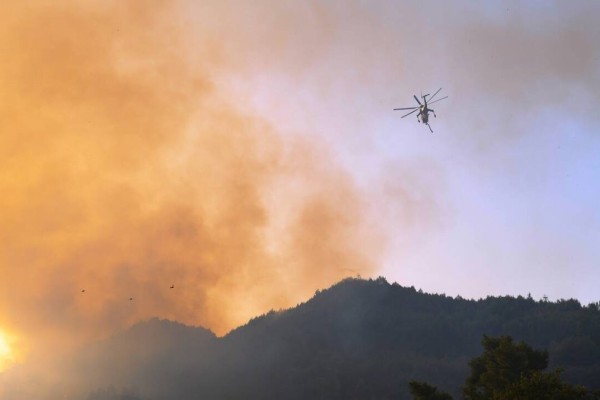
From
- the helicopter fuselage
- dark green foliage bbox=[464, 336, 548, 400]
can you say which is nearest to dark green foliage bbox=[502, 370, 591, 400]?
dark green foliage bbox=[464, 336, 548, 400]

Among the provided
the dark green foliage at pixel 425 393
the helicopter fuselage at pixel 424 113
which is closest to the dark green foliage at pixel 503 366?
the dark green foliage at pixel 425 393

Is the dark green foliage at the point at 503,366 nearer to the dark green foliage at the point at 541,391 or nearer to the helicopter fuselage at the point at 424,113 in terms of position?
the dark green foliage at the point at 541,391

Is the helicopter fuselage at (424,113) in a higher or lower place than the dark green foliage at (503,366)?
higher

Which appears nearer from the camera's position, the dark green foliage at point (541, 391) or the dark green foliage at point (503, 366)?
the dark green foliage at point (541, 391)

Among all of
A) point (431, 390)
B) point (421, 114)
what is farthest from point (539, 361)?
point (421, 114)

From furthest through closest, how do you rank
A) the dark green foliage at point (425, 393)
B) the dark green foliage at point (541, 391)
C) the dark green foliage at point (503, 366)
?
the dark green foliage at point (503, 366)
the dark green foliage at point (425, 393)
the dark green foliage at point (541, 391)

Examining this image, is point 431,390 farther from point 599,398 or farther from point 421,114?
point 421,114

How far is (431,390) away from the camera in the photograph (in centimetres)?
8456

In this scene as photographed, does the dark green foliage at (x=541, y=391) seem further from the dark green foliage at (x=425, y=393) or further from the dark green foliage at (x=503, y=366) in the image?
the dark green foliage at (x=503, y=366)

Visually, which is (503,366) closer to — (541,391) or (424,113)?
(541,391)

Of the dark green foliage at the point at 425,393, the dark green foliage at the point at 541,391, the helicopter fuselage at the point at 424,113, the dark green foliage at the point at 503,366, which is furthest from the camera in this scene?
the dark green foliage at the point at 503,366

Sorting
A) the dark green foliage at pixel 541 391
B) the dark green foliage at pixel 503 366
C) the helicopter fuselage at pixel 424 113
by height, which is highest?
the helicopter fuselage at pixel 424 113

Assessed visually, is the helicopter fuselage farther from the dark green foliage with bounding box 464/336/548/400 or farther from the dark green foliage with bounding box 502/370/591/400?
the dark green foliage with bounding box 464/336/548/400

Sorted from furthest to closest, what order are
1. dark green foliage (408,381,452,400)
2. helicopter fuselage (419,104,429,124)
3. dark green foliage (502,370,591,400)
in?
helicopter fuselage (419,104,429,124)
dark green foliage (408,381,452,400)
dark green foliage (502,370,591,400)
